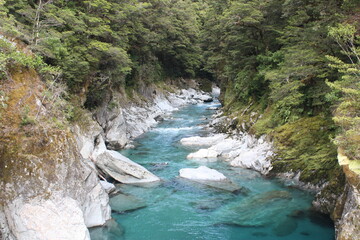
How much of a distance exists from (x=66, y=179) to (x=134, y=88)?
22098 millimetres

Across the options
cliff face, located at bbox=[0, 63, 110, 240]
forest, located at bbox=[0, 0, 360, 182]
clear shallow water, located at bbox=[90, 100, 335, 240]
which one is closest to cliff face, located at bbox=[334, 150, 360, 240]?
forest, located at bbox=[0, 0, 360, 182]

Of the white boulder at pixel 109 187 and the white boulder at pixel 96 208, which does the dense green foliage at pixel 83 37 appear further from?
the white boulder at pixel 96 208

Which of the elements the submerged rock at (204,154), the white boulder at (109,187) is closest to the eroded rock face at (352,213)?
the white boulder at (109,187)

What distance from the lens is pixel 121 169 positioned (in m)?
12.0

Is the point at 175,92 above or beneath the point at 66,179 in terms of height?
beneath

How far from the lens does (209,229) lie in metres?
8.42

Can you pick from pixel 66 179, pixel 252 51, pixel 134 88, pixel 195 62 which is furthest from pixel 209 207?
pixel 195 62

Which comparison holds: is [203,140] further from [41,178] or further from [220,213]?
[41,178]

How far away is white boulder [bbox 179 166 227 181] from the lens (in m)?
12.1

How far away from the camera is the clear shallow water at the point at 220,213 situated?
817cm

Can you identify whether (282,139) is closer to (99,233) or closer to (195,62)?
(99,233)

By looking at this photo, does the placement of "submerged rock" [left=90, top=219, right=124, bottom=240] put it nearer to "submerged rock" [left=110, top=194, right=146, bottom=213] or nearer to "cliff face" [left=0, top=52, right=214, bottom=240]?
"cliff face" [left=0, top=52, right=214, bottom=240]

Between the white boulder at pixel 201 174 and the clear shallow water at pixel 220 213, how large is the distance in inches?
15.2

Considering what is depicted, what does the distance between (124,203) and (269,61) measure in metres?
12.7
